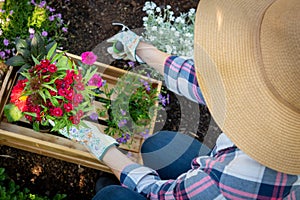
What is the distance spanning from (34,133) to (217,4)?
3.65ft

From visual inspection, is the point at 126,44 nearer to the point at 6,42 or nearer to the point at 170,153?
the point at 170,153

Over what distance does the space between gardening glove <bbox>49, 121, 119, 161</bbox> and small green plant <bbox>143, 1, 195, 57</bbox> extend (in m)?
0.74

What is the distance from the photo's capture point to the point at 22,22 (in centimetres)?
223

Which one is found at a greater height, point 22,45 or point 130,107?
point 22,45

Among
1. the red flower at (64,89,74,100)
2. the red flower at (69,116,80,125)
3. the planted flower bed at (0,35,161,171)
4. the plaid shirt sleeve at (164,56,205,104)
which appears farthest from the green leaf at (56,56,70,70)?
the plaid shirt sleeve at (164,56,205,104)

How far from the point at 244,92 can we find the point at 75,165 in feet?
4.52

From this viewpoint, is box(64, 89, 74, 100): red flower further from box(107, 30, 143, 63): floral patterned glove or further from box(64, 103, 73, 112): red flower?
box(107, 30, 143, 63): floral patterned glove

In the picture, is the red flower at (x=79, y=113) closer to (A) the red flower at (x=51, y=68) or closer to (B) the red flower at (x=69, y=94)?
(B) the red flower at (x=69, y=94)

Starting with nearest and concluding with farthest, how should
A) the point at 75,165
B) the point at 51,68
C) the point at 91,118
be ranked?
the point at 51,68 → the point at 91,118 → the point at 75,165

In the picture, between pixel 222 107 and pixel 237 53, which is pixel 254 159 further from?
pixel 237 53

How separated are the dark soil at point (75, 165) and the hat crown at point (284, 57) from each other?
1.29 meters

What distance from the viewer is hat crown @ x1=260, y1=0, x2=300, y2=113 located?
126cm

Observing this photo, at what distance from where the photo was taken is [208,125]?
2.68m

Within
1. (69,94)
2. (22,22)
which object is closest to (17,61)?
(69,94)
